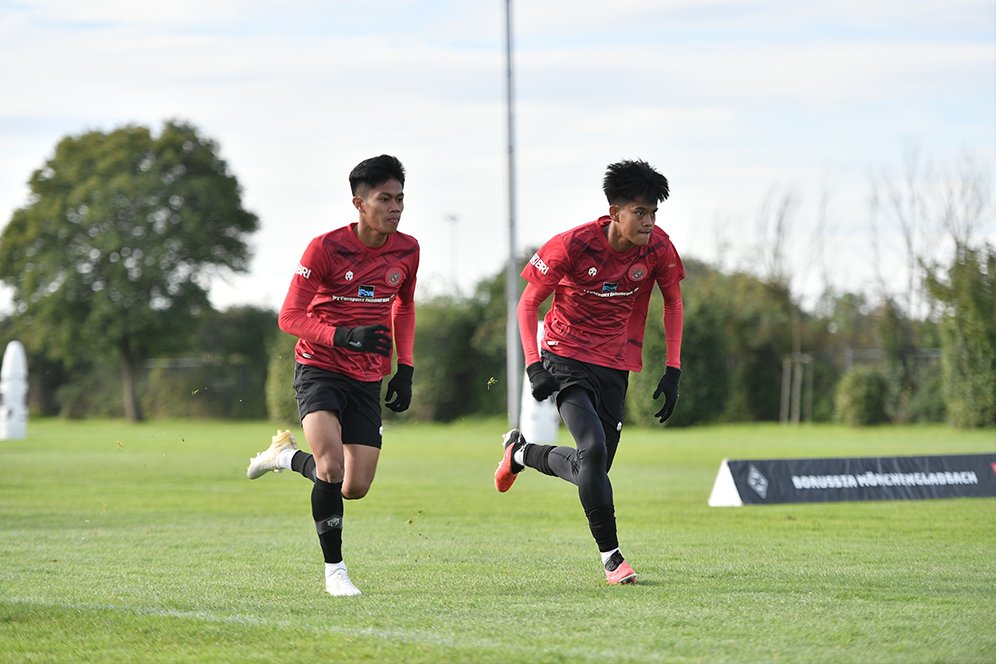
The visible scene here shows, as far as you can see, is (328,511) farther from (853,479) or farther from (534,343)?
(853,479)

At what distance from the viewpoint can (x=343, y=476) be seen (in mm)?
8094

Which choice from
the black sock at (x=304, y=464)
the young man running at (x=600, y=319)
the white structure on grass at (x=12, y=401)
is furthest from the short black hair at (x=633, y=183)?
the white structure on grass at (x=12, y=401)

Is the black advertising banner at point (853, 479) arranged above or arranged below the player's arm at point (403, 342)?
below

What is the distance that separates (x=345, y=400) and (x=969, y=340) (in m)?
29.8

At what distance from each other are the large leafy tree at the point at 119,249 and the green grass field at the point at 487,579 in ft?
132

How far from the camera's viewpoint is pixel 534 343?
8.61 meters

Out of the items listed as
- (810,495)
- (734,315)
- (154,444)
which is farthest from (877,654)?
(734,315)

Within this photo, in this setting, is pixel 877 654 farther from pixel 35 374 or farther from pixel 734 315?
pixel 35 374

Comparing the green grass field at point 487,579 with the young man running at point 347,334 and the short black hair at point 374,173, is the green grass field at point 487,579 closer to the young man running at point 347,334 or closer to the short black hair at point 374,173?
the young man running at point 347,334

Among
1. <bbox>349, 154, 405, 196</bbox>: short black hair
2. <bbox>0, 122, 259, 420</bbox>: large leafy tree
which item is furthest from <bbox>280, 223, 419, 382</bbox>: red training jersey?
<bbox>0, 122, 259, 420</bbox>: large leafy tree

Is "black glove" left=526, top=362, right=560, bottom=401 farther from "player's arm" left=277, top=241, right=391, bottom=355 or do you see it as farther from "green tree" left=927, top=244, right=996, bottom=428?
"green tree" left=927, top=244, right=996, bottom=428

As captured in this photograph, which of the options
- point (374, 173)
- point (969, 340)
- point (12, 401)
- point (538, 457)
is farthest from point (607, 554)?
point (12, 401)

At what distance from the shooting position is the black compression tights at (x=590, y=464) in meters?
8.20

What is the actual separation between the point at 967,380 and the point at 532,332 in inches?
1135
